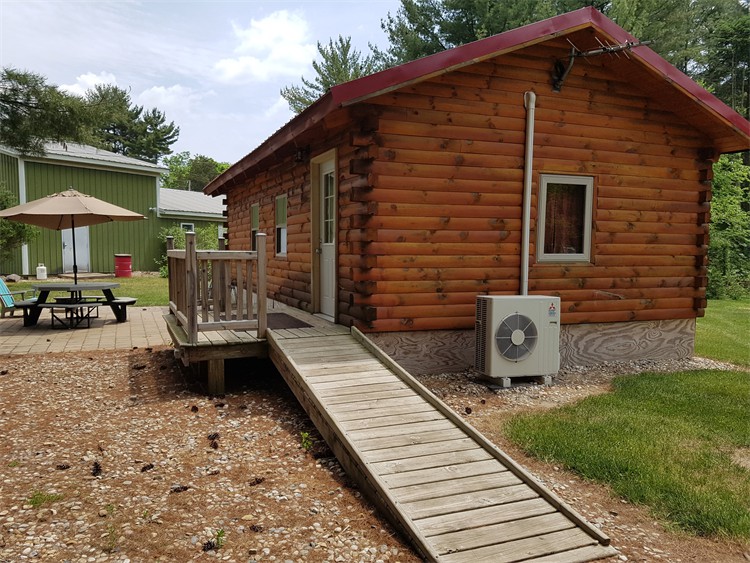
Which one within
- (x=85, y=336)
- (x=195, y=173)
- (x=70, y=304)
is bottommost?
(x=85, y=336)

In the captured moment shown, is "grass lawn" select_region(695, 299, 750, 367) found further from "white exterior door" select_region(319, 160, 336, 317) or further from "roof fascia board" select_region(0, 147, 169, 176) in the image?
"roof fascia board" select_region(0, 147, 169, 176)

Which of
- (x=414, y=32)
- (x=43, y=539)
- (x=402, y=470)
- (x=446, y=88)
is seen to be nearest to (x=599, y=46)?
(x=446, y=88)

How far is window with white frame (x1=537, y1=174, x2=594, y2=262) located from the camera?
6.67m

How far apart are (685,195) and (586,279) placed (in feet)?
6.74

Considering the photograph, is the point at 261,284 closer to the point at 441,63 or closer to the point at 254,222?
the point at 441,63

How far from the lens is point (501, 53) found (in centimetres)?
589

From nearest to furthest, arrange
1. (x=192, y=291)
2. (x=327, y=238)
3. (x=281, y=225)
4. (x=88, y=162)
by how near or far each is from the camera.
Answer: (x=192, y=291) < (x=327, y=238) < (x=281, y=225) < (x=88, y=162)

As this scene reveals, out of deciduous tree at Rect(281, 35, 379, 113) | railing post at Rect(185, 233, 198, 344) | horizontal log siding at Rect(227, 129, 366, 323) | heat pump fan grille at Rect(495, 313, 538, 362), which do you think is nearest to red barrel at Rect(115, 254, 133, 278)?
horizontal log siding at Rect(227, 129, 366, 323)

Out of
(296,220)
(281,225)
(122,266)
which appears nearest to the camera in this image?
(296,220)

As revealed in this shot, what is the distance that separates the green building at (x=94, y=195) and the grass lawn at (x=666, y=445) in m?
17.4

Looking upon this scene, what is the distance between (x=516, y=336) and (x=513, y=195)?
70.0 inches

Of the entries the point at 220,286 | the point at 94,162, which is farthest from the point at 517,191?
the point at 94,162

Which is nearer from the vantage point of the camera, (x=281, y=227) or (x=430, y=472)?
(x=430, y=472)

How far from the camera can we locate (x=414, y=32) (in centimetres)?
2148
